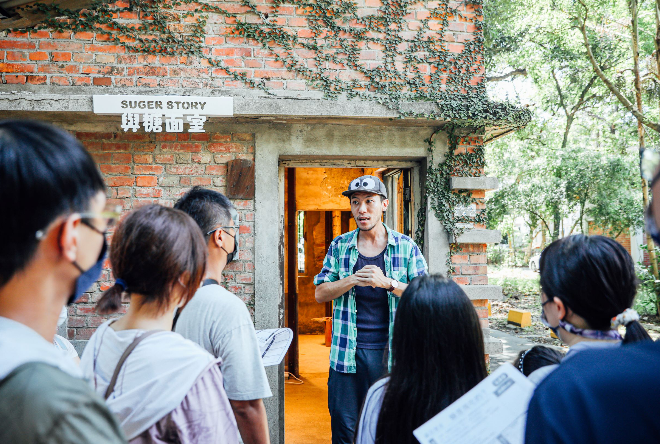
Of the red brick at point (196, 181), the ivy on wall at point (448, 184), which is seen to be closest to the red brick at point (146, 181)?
the red brick at point (196, 181)

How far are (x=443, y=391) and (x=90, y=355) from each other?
115 centimetres

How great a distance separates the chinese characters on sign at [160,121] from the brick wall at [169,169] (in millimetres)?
274

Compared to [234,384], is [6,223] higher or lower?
higher

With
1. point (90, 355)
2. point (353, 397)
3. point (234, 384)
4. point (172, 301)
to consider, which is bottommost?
point (353, 397)

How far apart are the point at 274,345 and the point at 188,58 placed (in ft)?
8.88

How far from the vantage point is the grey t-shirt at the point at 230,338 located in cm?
170

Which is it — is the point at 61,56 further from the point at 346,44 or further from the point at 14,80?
the point at 346,44

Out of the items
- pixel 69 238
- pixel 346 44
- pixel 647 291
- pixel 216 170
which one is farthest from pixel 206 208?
pixel 647 291

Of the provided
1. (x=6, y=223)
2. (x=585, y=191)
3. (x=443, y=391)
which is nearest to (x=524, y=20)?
(x=585, y=191)

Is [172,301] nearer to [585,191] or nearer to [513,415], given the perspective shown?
[513,415]

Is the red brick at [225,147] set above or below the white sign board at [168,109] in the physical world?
below

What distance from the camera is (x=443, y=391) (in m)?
1.50

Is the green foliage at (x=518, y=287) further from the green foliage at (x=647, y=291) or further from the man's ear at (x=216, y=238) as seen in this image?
the man's ear at (x=216, y=238)

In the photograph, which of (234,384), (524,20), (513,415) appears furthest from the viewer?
(524,20)
